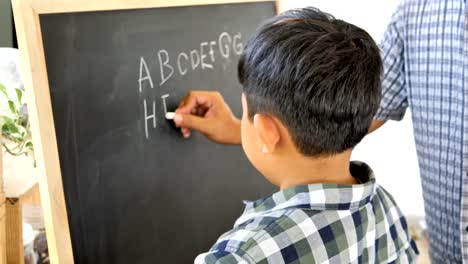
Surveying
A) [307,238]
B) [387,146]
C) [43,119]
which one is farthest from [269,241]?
[387,146]

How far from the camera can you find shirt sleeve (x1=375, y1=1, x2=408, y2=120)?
1312 mm

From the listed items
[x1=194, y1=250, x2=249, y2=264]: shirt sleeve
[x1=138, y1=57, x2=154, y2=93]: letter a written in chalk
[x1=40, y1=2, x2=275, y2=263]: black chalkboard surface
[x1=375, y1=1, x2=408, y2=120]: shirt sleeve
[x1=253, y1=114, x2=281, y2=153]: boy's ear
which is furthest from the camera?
[x1=375, y1=1, x2=408, y2=120]: shirt sleeve

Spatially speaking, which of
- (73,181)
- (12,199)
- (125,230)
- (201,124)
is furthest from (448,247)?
(12,199)

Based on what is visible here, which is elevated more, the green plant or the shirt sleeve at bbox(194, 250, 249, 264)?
the green plant

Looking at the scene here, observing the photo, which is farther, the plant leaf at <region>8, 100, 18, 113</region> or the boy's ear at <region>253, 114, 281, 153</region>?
the plant leaf at <region>8, 100, 18, 113</region>

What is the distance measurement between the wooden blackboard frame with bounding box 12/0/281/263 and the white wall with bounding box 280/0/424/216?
145 cm

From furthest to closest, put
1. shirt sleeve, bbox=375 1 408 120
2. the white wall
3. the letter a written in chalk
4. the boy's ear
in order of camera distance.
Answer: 1. the white wall
2. shirt sleeve, bbox=375 1 408 120
3. the letter a written in chalk
4. the boy's ear

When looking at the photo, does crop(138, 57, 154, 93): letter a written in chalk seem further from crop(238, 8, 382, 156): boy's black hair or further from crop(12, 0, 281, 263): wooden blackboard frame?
crop(238, 8, 382, 156): boy's black hair

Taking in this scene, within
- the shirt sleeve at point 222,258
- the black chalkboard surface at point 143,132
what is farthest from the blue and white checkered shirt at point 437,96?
the shirt sleeve at point 222,258

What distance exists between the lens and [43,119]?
36.4 inches

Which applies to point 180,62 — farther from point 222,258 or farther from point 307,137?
point 222,258

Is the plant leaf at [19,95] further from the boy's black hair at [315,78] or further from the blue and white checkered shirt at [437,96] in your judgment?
the blue and white checkered shirt at [437,96]

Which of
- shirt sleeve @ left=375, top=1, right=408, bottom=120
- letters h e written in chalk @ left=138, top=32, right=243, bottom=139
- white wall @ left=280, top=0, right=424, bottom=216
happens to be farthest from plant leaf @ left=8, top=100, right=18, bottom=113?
white wall @ left=280, top=0, right=424, bottom=216

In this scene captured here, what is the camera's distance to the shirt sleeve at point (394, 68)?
1.31 meters
